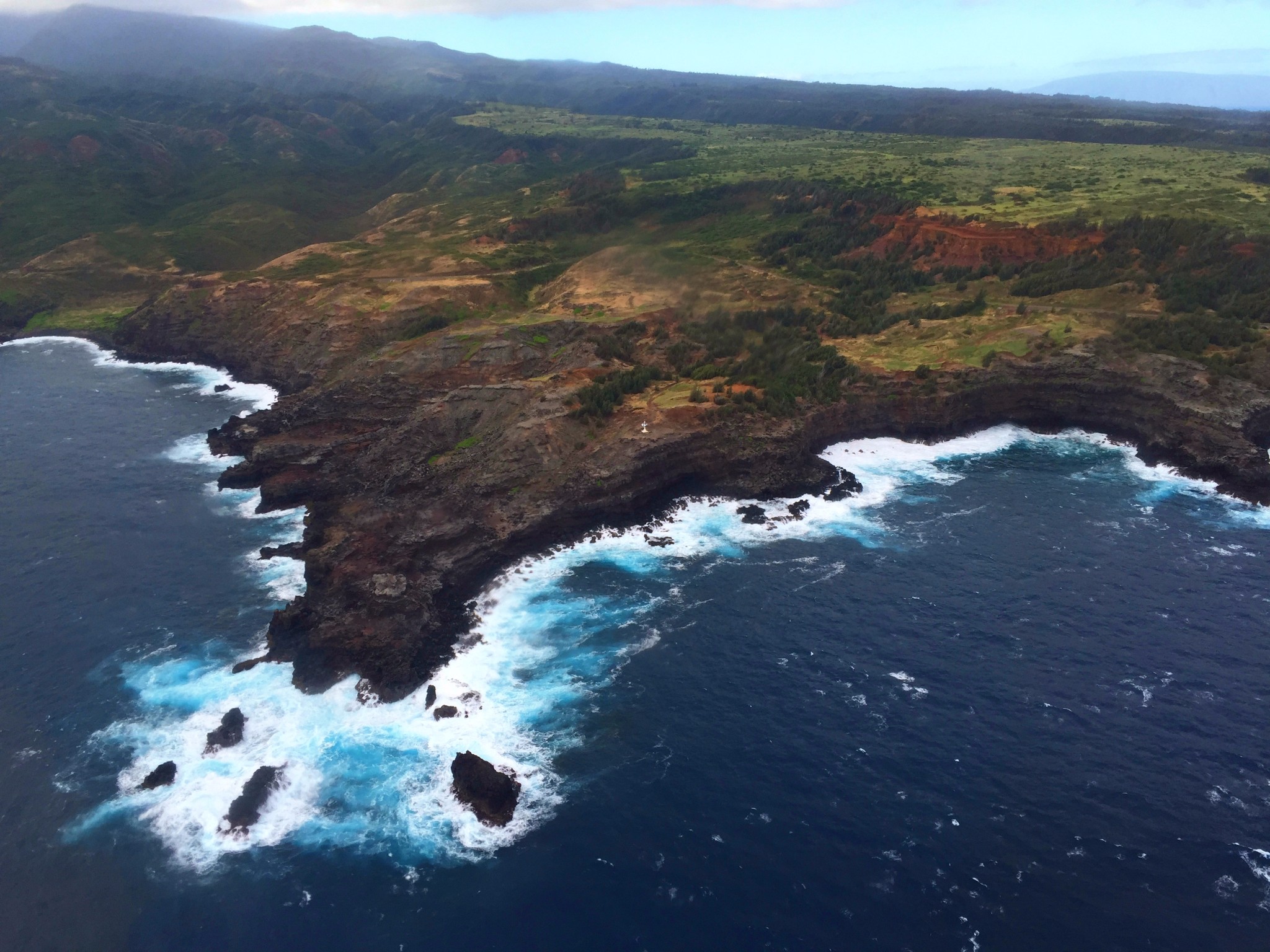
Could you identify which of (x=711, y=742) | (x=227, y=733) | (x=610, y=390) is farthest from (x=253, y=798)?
→ (x=610, y=390)

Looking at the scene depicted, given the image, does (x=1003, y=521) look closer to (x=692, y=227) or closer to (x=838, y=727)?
(x=838, y=727)

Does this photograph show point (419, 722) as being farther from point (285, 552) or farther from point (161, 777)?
point (285, 552)

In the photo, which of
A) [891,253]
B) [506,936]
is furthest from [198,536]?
[891,253]

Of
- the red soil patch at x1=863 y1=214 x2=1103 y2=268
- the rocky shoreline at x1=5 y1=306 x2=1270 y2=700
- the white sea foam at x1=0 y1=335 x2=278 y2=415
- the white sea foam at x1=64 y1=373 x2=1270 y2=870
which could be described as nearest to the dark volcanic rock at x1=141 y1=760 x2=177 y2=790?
the white sea foam at x1=64 y1=373 x2=1270 y2=870

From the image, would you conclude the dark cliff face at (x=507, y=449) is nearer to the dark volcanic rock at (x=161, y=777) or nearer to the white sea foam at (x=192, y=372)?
the dark volcanic rock at (x=161, y=777)

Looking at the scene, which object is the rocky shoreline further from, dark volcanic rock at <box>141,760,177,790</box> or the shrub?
dark volcanic rock at <box>141,760,177,790</box>

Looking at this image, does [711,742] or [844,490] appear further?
[844,490]
